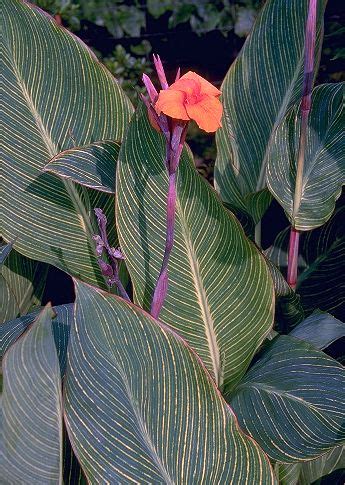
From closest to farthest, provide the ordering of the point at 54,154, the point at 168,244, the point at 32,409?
1. the point at 32,409
2. the point at 168,244
3. the point at 54,154

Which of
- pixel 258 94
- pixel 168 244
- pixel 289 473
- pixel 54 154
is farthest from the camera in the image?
pixel 258 94

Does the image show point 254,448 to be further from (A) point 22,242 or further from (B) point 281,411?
(A) point 22,242

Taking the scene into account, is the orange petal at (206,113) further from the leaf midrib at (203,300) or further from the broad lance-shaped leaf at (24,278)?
the broad lance-shaped leaf at (24,278)

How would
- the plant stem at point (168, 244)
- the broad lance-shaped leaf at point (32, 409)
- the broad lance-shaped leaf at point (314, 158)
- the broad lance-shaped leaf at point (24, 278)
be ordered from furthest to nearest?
1. the broad lance-shaped leaf at point (24, 278)
2. the broad lance-shaped leaf at point (314, 158)
3. the plant stem at point (168, 244)
4. the broad lance-shaped leaf at point (32, 409)

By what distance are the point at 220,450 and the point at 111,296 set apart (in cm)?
24

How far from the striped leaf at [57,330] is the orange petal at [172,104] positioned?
0.35 meters

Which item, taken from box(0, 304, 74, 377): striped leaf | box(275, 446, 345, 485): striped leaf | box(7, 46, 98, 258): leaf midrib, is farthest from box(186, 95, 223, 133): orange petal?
box(275, 446, 345, 485): striped leaf

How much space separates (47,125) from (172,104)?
516mm

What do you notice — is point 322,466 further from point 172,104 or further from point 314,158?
point 172,104

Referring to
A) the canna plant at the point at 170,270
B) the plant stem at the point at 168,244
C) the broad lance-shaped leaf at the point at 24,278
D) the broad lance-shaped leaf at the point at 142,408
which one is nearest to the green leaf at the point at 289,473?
the canna plant at the point at 170,270

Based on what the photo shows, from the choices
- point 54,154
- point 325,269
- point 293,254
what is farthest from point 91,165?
point 325,269

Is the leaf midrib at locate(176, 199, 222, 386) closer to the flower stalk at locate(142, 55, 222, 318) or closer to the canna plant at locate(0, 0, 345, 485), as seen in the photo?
the canna plant at locate(0, 0, 345, 485)

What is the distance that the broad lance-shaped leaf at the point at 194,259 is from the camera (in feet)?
3.96

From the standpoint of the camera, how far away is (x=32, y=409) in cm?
91
